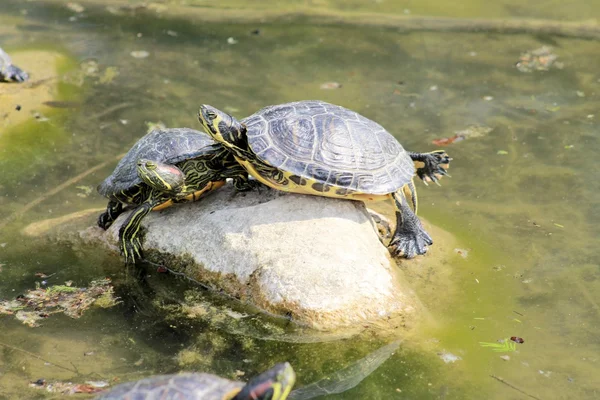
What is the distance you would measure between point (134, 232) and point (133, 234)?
0.02 m

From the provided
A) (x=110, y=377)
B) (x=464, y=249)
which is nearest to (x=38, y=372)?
(x=110, y=377)

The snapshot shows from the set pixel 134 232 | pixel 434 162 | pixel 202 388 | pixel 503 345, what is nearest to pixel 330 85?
pixel 434 162

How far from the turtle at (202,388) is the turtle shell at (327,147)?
1.99 m

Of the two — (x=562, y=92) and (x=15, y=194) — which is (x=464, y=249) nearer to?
(x=562, y=92)

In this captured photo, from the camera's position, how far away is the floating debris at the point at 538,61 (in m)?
9.75

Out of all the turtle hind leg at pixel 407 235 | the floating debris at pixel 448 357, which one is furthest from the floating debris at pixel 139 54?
the floating debris at pixel 448 357

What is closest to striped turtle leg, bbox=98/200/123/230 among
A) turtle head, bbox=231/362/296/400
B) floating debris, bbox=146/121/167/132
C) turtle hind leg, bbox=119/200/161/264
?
turtle hind leg, bbox=119/200/161/264

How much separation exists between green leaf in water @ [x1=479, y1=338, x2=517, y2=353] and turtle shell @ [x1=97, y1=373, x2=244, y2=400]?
78.3 inches

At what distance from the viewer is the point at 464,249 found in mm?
6273

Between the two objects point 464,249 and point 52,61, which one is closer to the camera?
point 464,249

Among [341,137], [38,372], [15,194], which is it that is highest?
[341,137]

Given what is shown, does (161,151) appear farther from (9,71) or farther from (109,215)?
(9,71)

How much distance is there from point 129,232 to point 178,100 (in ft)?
12.0

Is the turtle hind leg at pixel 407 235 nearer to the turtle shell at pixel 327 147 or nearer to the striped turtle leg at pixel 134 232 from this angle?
the turtle shell at pixel 327 147
